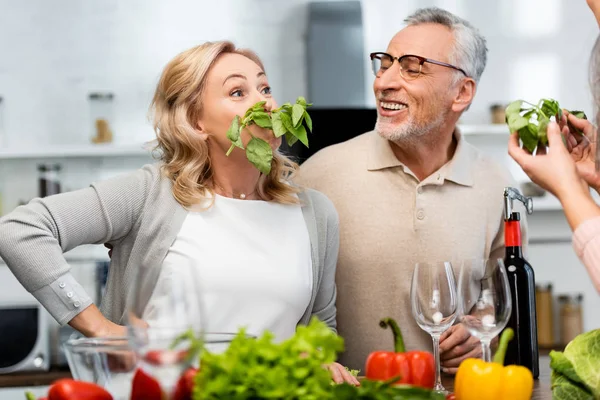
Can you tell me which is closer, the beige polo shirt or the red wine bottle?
the red wine bottle

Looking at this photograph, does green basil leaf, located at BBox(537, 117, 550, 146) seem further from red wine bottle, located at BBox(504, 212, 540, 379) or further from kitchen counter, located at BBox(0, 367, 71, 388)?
kitchen counter, located at BBox(0, 367, 71, 388)

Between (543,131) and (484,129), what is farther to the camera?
(484,129)

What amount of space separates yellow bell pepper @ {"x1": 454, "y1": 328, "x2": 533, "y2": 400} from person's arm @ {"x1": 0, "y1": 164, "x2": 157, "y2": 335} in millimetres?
879

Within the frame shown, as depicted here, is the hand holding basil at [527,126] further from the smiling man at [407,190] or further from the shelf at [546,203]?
the shelf at [546,203]

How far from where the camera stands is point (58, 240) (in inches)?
78.1

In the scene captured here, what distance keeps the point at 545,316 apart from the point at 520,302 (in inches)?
97.5

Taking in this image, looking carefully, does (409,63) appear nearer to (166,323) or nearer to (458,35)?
(458,35)

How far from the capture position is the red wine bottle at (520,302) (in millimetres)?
1916

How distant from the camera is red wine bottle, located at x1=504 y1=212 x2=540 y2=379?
1.92 meters

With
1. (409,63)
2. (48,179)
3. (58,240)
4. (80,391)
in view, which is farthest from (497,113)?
(80,391)

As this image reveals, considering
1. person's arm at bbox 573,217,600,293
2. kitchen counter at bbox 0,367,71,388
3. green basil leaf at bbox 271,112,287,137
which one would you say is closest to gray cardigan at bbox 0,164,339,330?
green basil leaf at bbox 271,112,287,137

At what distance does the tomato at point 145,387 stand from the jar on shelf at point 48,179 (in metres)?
3.16

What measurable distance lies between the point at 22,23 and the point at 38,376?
1724 millimetres

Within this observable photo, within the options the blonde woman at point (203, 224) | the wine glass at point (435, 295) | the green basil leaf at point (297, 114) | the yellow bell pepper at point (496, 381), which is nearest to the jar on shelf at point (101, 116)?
the blonde woman at point (203, 224)
